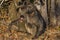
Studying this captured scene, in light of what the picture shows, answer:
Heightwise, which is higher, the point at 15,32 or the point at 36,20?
the point at 36,20

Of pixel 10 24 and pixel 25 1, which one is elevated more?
pixel 25 1

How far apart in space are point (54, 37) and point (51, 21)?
1.79ft

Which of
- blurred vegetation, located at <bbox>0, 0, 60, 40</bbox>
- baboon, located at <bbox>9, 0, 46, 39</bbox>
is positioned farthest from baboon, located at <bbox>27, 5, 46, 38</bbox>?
blurred vegetation, located at <bbox>0, 0, 60, 40</bbox>

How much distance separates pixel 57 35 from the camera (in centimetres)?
547

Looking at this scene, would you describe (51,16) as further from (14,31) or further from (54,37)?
(14,31)

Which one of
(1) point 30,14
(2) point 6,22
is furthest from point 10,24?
(1) point 30,14

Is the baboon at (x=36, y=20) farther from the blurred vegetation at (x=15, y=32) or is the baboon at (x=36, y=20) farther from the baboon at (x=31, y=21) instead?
the blurred vegetation at (x=15, y=32)

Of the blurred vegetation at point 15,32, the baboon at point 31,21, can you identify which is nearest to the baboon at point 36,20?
the baboon at point 31,21

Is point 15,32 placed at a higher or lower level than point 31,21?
lower

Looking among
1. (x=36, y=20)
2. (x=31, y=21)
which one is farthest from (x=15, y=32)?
(x=36, y=20)

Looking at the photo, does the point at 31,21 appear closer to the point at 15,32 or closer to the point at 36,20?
the point at 36,20

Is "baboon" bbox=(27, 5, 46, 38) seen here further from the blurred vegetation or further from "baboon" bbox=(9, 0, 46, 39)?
the blurred vegetation

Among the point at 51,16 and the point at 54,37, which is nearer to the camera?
the point at 54,37

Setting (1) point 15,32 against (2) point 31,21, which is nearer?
(2) point 31,21
